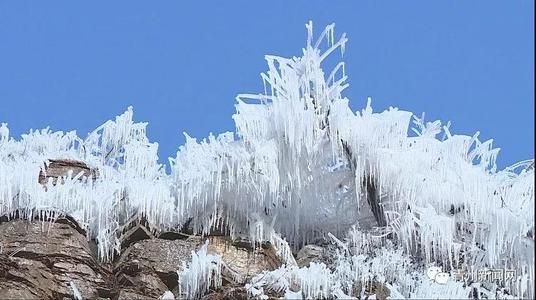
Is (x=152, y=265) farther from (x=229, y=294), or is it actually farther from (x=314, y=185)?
(x=314, y=185)

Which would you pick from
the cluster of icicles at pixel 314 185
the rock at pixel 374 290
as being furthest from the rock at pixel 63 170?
the rock at pixel 374 290

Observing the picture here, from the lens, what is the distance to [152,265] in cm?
1020

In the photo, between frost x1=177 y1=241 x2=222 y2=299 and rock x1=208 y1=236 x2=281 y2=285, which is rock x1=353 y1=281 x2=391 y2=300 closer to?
rock x1=208 y1=236 x2=281 y2=285

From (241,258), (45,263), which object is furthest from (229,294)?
(45,263)

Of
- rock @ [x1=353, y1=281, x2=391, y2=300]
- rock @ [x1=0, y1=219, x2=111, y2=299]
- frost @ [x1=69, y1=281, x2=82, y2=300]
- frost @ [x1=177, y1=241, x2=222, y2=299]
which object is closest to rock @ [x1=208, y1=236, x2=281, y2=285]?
frost @ [x1=177, y1=241, x2=222, y2=299]

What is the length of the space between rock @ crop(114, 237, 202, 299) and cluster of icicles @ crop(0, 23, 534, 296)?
0.31 m

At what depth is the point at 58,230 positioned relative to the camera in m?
10.5

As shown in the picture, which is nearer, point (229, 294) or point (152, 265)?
point (229, 294)

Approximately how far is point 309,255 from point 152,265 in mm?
1451

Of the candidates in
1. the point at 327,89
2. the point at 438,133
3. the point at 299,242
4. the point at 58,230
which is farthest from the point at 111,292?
the point at 438,133

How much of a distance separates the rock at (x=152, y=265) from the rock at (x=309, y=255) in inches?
37.4

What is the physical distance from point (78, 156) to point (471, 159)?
4.17m

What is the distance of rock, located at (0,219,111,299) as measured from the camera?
9656mm

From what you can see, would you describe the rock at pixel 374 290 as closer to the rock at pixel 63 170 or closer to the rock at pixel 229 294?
the rock at pixel 229 294
